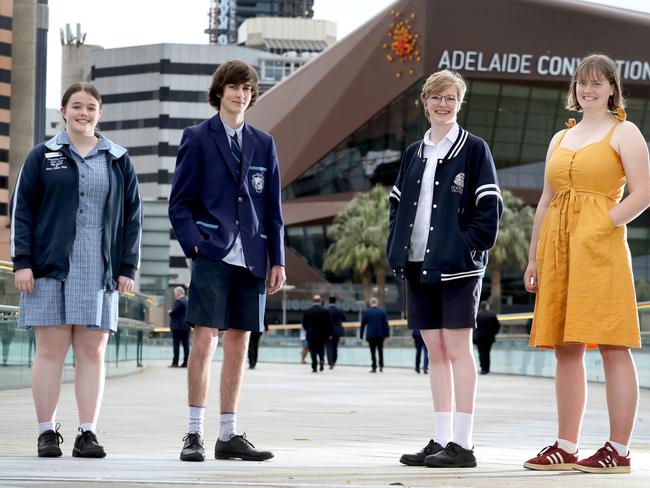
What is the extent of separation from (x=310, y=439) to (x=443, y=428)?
2.12 meters

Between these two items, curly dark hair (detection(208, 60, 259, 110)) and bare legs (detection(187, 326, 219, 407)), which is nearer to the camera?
bare legs (detection(187, 326, 219, 407))

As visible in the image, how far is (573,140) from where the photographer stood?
648 centimetres

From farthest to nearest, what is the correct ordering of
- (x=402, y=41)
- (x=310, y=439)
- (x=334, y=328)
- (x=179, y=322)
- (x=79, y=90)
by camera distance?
(x=402, y=41)
(x=334, y=328)
(x=179, y=322)
(x=310, y=439)
(x=79, y=90)

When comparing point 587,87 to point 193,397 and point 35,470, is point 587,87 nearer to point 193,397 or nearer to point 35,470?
point 193,397

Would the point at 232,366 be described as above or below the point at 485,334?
above

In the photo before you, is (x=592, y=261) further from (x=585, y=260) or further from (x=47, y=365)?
(x=47, y=365)

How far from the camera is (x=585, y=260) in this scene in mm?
6238

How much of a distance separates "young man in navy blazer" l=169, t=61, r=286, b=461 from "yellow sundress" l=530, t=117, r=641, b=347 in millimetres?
1325

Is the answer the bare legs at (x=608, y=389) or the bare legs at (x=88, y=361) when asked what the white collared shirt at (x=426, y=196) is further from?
the bare legs at (x=88, y=361)

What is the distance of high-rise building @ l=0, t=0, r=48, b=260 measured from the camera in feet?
349

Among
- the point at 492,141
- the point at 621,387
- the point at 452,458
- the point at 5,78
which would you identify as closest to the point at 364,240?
the point at 492,141

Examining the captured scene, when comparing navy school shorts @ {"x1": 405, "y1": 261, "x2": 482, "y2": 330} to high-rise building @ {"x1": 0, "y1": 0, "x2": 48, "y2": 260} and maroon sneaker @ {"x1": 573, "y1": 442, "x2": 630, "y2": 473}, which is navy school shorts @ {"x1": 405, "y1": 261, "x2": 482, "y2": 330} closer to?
maroon sneaker @ {"x1": 573, "y1": 442, "x2": 630, "y2": 473}

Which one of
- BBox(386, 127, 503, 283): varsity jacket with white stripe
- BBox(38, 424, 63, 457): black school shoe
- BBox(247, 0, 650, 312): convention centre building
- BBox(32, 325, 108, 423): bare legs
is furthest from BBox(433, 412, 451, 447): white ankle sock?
BBox(247, 0, 650, 312): convention centre building

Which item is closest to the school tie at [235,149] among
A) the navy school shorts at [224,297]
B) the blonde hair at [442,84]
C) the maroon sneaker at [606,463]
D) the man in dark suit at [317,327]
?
the navy school shorts at [224,297]
